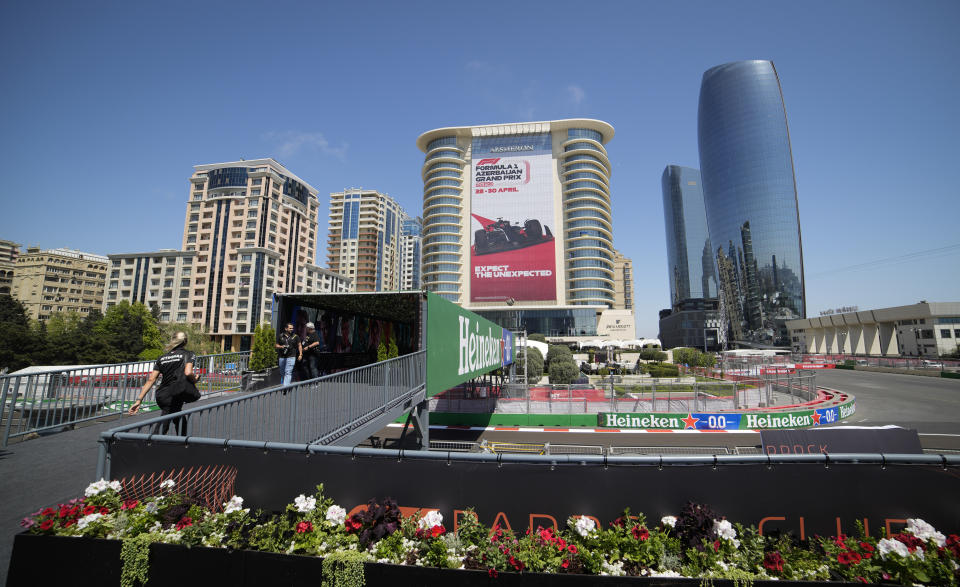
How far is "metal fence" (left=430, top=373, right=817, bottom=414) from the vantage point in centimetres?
2047

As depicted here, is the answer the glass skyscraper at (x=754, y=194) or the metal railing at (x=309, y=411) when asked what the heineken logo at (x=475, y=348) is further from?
the glass skyscraper at (x=754, y=194)

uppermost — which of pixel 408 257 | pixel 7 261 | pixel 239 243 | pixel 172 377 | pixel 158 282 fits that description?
pixel 408 257

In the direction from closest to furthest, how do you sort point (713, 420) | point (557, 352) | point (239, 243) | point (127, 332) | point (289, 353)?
point (289, 353) → point (713, 420) → point (557, 352) → point (127, 332) → point (239, 243)

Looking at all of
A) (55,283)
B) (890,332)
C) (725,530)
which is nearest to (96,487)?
(725,530)

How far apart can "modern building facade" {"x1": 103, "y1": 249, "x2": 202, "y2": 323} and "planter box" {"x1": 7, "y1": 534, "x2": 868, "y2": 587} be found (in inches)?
3497

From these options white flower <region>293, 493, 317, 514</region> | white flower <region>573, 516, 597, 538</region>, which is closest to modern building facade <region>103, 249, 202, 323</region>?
white flower <region>293, 493, 317, 514</region>

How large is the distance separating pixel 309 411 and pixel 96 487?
266cm

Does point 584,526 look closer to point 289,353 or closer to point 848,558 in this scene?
point 848,558

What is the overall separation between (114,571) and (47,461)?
4.05m

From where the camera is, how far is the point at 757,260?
350ft

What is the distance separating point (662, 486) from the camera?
11.1ft

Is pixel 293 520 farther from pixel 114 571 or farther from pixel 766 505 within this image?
pixel 766 505

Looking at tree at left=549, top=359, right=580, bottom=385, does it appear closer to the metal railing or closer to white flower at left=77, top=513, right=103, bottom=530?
the metal railing

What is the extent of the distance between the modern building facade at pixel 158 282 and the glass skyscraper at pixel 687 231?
635ft
